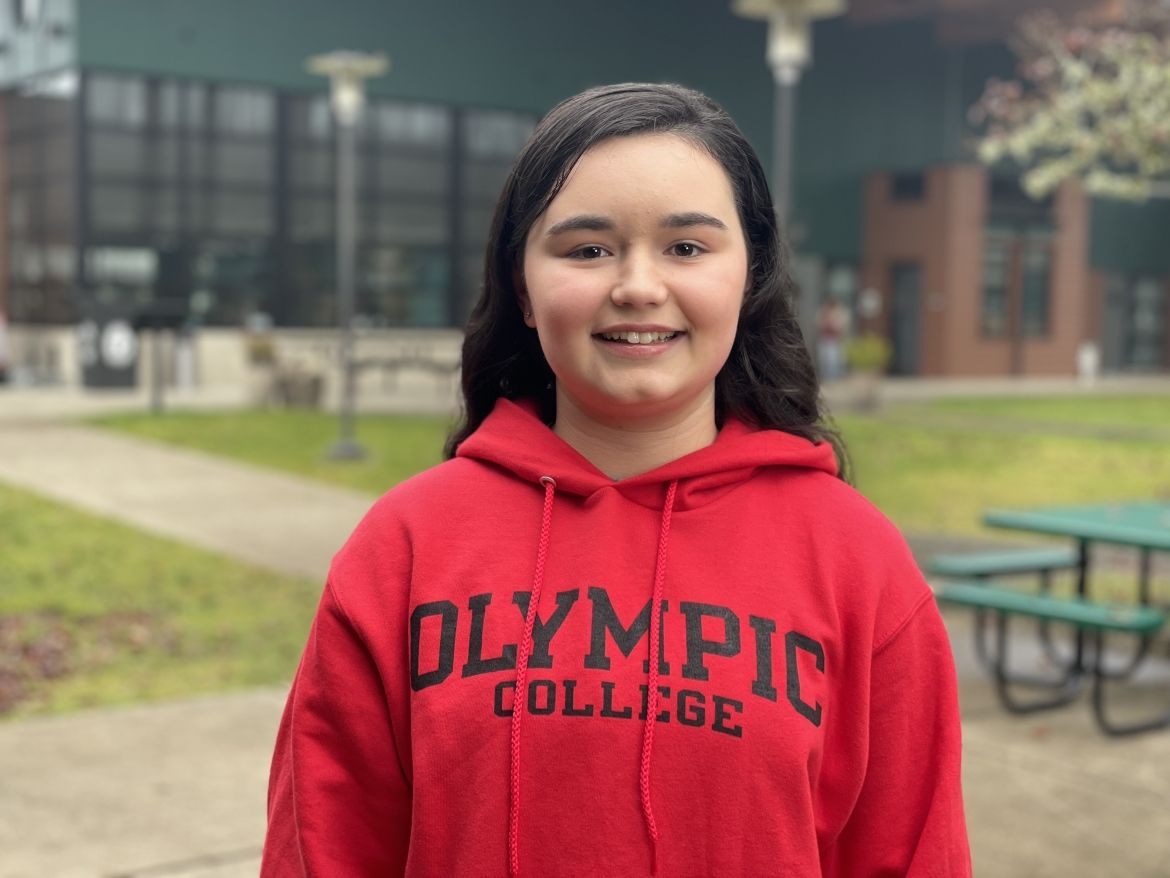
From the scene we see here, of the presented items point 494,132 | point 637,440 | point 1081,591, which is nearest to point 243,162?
point 494,132

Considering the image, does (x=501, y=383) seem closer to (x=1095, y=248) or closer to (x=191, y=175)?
(x=191, y=175)

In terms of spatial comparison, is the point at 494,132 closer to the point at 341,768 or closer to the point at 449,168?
the point at 449,168

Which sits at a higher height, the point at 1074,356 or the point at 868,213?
the point at 868,213

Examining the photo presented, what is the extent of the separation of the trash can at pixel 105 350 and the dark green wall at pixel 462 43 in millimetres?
5728

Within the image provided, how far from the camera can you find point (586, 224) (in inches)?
74.2

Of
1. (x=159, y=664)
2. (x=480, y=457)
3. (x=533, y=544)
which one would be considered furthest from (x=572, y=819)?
(x=159, y=664)

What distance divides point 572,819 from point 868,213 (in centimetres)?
3784

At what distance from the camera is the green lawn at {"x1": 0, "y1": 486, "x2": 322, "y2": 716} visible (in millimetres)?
6762

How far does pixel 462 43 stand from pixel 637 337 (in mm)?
32714

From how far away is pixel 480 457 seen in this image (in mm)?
2062

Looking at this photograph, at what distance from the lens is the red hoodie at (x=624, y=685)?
185 cm

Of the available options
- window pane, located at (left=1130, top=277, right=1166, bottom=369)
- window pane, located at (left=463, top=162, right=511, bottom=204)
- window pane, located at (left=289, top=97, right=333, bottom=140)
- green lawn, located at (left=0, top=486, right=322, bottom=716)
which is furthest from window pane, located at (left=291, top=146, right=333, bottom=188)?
window pane, located at (left=1130, top=277, right=1166, bottom=369)

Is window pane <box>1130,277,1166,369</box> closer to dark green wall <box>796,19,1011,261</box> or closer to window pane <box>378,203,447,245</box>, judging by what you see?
dark green wall <box>796,19,1011,261</box>

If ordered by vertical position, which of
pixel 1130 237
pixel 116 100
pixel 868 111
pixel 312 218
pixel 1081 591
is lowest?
pixel 1081 591
